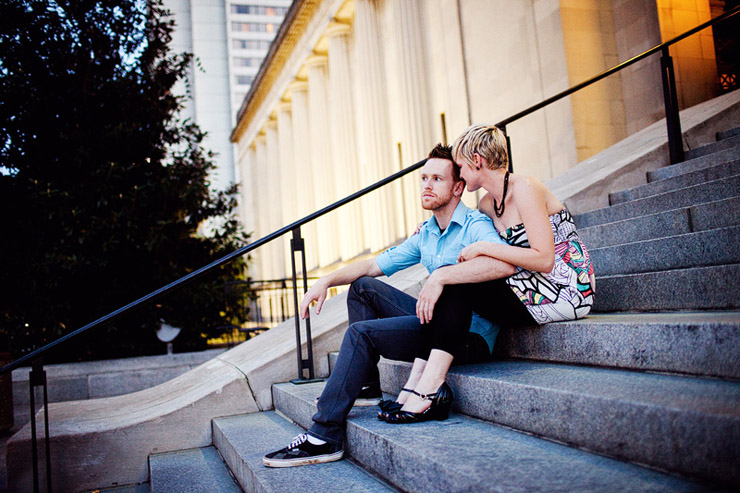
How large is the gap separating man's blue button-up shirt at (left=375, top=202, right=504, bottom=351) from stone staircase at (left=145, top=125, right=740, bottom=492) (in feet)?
0.69

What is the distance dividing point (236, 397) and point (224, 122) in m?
62.8

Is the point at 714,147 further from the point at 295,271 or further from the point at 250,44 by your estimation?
the point at 250,44

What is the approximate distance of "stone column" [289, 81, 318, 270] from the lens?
23000 mm

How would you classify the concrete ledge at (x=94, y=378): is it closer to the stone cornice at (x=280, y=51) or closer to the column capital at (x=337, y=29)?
the column capital at (x=337, y=29)

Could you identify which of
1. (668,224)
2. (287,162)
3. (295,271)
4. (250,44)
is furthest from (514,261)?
(250,44)

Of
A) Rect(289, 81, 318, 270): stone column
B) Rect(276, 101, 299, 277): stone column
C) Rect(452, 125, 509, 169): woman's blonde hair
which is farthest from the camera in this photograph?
Rect(276, 101, 299, 277): stone column

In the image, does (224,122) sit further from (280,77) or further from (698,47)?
(698,47)

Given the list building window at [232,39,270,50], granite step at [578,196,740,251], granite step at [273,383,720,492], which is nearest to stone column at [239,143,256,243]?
granite step at [578,196,740,251]

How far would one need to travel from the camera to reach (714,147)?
187 inches

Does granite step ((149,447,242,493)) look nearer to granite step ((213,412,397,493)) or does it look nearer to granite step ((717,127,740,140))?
granite step ((213,412,397,493))

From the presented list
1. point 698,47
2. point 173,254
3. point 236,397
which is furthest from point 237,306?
point 698,47

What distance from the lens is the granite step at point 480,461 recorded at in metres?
1.69

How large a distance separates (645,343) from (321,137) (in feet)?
63.0

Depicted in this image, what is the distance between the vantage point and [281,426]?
12.4ft
